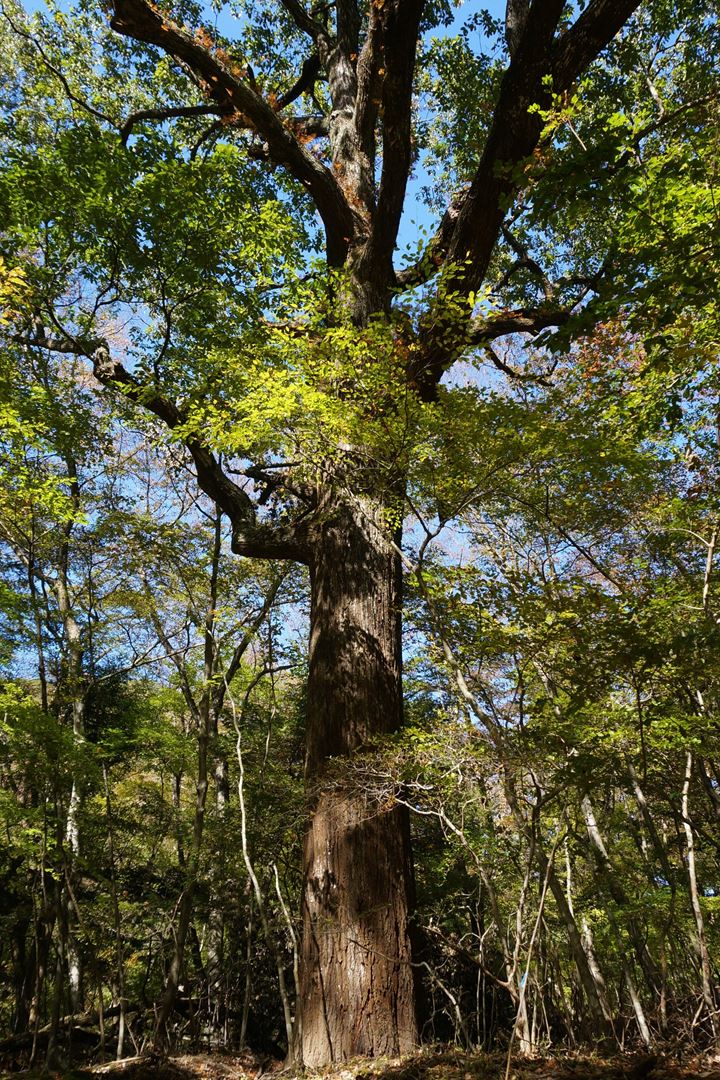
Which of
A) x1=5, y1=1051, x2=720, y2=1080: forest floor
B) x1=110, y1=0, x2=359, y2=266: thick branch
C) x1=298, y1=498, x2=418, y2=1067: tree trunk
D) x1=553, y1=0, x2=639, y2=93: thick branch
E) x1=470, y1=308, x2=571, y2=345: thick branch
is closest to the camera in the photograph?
x1=5, y1=1051, x2=720, y2=1080: forest floor

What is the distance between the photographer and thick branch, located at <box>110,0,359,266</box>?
486cm

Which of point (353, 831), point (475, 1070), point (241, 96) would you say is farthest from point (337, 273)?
point (475, 1070)

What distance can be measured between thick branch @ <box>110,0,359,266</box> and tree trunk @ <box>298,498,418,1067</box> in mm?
2902

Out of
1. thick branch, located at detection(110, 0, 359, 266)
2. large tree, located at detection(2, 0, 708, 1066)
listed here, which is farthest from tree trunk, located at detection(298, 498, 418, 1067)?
thick branch, located at detection(110, 0, 359, 266)

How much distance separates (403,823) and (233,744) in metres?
4.73

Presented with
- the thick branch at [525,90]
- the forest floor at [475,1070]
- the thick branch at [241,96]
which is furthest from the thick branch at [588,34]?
the forest floor at [475,1070]

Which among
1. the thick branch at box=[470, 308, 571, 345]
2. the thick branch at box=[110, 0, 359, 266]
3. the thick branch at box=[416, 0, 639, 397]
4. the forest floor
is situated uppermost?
the thick branch at box=[110, 0, 359, 266]

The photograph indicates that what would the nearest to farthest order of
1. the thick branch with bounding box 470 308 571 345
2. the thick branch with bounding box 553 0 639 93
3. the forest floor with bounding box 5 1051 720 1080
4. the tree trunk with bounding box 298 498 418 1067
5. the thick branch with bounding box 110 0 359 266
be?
the forest floor with bounding box 5 1051 720 1080 < the tree trunk with bounding box 298 498 418 1067 < the thick branch with bounding box 553 0 639 93 < the thick branch with bounding box 110 0 359 266 < the thick branch with bounding box 470 308 571 345

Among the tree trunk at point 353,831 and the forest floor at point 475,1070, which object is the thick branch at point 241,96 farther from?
the forest floor at point 475,1070

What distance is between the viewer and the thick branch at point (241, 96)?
191 inches

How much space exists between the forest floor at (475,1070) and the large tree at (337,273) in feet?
0.77

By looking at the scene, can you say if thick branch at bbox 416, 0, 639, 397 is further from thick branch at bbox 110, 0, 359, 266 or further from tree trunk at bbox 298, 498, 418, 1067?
tree trunk at bbox 298, 498, 418, 1067

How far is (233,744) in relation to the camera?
8.04 m

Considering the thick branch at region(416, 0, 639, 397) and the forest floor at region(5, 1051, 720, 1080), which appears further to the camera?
the thick branch at region(416, 0, 639, 397)
